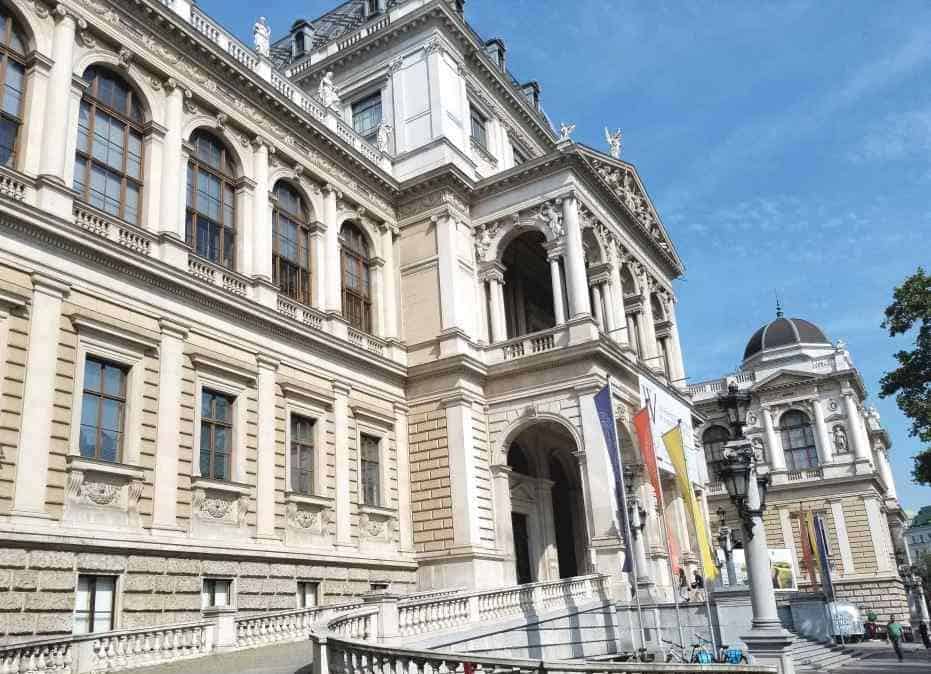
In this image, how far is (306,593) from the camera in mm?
21578

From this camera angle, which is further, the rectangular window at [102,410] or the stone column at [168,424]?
the stone column at [168,424]

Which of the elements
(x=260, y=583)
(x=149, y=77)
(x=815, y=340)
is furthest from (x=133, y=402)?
(x=815, y=340)

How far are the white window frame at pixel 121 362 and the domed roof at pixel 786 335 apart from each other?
2033 inches

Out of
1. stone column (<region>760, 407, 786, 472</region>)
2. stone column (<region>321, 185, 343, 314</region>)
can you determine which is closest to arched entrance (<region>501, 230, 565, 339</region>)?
stone column (<region>321, 185, 343, 314</region>)

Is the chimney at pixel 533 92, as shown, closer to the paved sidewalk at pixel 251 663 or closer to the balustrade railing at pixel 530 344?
the balustrade railing at pixel 530 344

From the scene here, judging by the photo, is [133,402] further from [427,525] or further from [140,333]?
[427,525]

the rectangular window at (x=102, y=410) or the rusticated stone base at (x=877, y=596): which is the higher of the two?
the rectangular window at (x=102, y=410)

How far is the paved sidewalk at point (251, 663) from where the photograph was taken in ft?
43.9

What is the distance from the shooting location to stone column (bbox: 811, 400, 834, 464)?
2132 inches

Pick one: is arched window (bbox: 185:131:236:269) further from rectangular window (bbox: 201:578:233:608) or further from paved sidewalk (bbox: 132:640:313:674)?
paved sidewalk (bbox: 132:640:313:674)

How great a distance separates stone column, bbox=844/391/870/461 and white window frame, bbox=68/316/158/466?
46898 millimetres

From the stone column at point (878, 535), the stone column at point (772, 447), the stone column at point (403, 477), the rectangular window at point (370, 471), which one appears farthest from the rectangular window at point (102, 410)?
the stone column at point (878, 535)

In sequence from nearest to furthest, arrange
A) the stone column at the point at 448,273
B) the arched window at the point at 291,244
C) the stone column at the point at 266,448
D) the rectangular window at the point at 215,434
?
the rectangular window at the point at 215,434 < the stone column at the point at 266,448 < the arched window at the point at 291,244 < the stone column at the point at 448,273

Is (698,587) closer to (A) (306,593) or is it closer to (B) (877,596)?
(A) (306,593)
